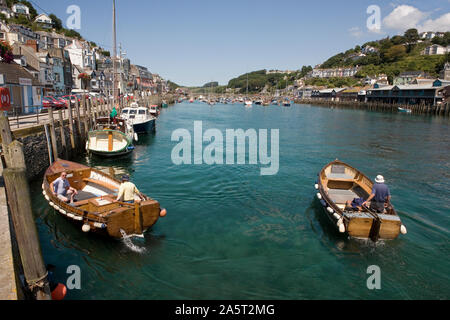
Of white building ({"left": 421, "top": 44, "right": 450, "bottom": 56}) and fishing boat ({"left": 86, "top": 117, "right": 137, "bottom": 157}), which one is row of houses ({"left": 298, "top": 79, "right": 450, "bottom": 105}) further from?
fishing boat ({"left": 86, "top": 117, "right": 137, "bottom": 157})

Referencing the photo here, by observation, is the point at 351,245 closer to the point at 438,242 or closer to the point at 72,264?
the point at 438,242

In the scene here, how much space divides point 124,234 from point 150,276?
1.95 meters

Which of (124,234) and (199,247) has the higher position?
(124,234)

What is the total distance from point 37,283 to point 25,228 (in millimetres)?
1235

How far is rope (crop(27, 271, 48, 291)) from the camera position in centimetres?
609

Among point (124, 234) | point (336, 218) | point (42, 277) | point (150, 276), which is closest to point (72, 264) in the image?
point (124, 234)

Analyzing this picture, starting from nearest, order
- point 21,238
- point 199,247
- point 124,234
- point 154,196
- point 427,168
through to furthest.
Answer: point 21,238
point 124,234
point 199,247
point 154,196
point 427,168

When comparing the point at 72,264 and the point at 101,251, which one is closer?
the point at 72,264

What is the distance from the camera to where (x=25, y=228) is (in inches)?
235

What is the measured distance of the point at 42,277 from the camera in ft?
20.4

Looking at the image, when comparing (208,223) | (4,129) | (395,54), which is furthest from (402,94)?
(4,129)

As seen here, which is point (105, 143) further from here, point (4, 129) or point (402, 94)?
point (402, 94)

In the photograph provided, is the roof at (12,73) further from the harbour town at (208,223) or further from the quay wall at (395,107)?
the quay wall at (395,107)

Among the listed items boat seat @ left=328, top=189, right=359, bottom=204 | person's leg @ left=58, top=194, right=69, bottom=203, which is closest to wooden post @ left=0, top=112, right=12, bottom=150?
person's leg @ left=58, top=194, right=69, bottom=203
